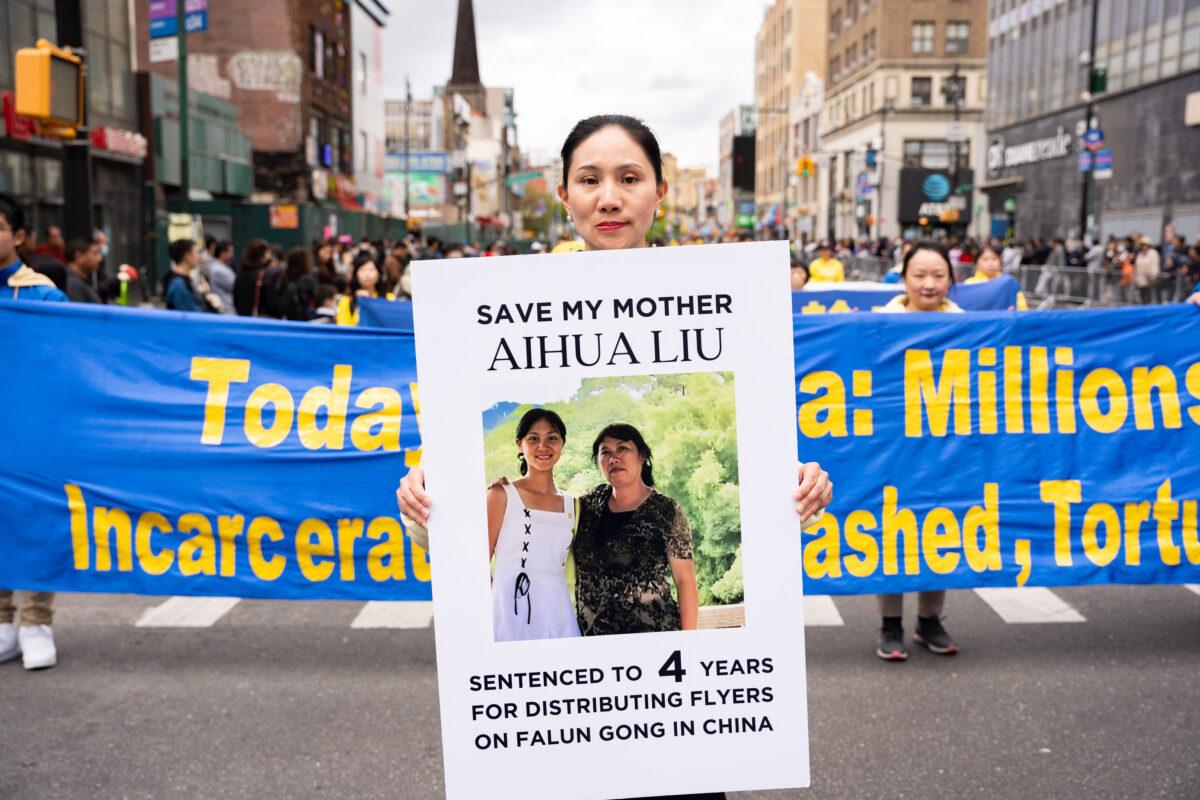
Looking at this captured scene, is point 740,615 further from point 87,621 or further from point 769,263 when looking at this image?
point 87,621

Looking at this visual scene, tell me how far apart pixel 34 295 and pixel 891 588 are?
4.39 meters

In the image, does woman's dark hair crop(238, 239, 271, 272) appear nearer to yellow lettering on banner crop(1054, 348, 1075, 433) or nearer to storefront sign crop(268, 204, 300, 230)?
yellow lettering on banner crop(1054, 348, 1075, 433)

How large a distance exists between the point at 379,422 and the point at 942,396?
9.07 feet

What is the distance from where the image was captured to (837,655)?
5898mm

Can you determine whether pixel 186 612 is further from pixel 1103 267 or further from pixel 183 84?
pixel 1103 267

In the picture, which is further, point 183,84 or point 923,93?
point 923,93

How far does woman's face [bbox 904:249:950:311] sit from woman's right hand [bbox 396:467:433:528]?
4362mm

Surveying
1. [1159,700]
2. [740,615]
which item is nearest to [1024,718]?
[1159,700]

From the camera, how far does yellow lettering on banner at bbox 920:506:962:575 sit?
5.72 m

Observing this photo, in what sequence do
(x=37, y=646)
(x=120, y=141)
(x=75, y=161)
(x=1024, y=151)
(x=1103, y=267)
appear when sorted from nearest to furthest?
(x=37, y=646), (x=75, y=161), (x=120, y=141), (x=1103, y=267), (x=1024, y=151)

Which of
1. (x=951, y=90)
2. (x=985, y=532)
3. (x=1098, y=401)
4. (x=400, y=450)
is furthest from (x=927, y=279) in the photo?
(x=951, y=90)

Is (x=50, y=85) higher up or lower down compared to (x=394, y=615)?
higher up

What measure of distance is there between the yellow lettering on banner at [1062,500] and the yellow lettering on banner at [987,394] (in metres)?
0.38

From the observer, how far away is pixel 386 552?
5.76 metres
